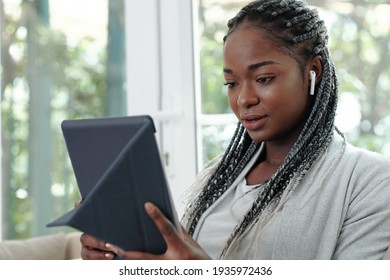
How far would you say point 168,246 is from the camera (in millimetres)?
1231

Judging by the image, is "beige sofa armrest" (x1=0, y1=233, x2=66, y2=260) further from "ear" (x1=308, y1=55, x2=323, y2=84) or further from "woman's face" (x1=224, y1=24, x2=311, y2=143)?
"ear" (x1=308, y1=55, x2=323, y2=84)

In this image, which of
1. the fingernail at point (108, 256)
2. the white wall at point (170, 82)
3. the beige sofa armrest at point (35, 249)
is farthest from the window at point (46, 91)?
the fingernail at point (108, 256)

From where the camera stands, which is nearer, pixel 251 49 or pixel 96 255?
pixel 96 255

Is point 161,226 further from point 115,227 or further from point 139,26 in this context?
point 139,26

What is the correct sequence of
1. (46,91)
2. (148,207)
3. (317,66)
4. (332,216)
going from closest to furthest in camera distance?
1. (148,207)
2. (332,216)
3. (317,66)
4. (46,91)

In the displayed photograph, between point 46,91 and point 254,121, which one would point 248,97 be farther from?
point 46,91

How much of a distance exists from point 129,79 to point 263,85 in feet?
4.88

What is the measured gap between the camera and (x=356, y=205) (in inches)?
61.0

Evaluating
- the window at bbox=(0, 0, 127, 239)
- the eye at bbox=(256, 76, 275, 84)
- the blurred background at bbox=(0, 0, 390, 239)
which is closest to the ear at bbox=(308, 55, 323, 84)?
the eye at bbox=(256, 76, 275, 84)

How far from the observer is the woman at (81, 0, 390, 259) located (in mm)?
1550

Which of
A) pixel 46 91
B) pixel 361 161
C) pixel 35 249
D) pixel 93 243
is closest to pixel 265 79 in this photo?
pixel 361 161

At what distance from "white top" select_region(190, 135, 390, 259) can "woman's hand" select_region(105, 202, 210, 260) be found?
0.32m
